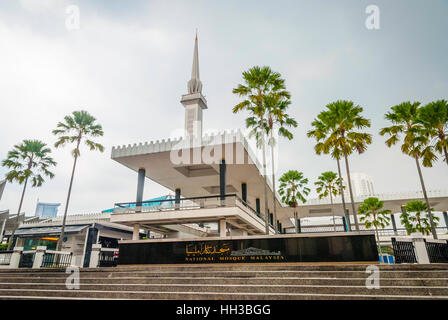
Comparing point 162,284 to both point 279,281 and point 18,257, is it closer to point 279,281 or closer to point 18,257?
point 279,281

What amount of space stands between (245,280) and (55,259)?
1627cm

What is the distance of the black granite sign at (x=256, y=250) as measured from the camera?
13086 mm

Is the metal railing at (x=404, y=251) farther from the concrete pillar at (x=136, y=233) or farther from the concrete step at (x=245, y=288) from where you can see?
the concrete pillar at (x=136, y=233)

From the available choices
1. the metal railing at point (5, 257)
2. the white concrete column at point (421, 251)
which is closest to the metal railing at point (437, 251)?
the white concrete column at point (421, 251)

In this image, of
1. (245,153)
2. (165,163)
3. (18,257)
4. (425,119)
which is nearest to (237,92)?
(245,153)

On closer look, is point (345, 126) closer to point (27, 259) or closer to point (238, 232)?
point (238, 232)

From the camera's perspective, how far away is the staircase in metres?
8.30

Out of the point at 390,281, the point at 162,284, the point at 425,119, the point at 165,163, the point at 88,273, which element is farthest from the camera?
the point at 165,163

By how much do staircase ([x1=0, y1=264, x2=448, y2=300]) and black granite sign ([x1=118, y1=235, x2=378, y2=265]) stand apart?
103 inches

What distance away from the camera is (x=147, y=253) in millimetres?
16453

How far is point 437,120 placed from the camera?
61.4 ft

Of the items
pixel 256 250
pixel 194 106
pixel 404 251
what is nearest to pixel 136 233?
pixel 256 250

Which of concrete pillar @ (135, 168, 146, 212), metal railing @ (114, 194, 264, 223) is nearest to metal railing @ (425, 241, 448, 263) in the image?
metal railing @ (114, 194, 264, 223)
